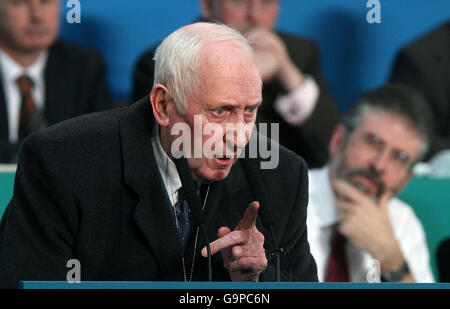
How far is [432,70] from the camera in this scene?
3018 millimetres

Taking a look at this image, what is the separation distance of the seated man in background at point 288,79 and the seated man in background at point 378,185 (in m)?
0.08

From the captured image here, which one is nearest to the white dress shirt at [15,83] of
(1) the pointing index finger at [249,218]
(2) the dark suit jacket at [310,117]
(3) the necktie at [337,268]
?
(2) the dark suit jacket at [310,117]

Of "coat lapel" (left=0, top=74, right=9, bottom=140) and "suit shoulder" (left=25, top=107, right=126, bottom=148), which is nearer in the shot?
"suit shoulder" (left=25, top=107, right=126, bottom=148)

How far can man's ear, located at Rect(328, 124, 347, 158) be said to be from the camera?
237 centimetres

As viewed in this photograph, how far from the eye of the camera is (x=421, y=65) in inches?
118

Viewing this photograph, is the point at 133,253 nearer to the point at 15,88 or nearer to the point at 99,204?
the point at 99,204

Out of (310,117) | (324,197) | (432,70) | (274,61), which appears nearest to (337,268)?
(324,197)

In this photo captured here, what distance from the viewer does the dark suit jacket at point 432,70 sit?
116 inches

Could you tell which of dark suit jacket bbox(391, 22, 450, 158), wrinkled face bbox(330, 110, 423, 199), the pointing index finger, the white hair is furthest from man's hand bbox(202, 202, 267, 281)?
dark suit jacket bbox(391, 22, 450, 158)

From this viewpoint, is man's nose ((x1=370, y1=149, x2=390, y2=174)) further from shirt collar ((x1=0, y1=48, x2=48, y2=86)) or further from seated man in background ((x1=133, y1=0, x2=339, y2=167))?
shirt collar ((x1=0, y1=48, x2=48, y2=86))

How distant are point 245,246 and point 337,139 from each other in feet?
3.50
